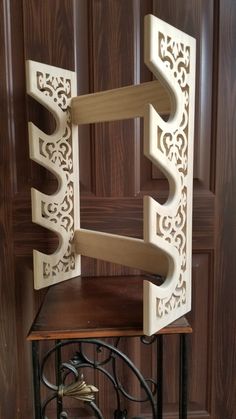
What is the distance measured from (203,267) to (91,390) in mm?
421

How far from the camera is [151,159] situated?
67 centimetres

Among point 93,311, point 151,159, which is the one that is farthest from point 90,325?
point 151,159

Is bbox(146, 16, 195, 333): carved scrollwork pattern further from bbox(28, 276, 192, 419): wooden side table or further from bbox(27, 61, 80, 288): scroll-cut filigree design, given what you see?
bbox(27, 61, 80, 288): scroll-cut filigree design

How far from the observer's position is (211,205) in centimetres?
100

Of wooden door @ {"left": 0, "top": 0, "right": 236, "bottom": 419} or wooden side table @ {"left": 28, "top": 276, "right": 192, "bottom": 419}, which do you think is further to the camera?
wooden door @ {"left": 0, "top": 0, "right": 236, "bottom": 419}

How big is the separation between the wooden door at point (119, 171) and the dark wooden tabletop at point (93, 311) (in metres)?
0.11

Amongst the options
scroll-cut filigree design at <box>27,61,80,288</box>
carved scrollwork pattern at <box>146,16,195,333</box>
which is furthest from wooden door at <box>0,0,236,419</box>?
carved scrollwork pattern at <box>146,16,195,333</box>

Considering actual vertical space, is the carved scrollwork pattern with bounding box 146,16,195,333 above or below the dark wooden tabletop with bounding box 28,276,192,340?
above

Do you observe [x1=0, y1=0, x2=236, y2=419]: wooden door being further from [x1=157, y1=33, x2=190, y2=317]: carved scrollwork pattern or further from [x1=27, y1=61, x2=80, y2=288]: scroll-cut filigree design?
[x1=157, y1=33, x2=190, y2=317]: carved scrollwork pattern

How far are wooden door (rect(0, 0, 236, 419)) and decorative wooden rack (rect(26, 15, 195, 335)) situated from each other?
0.07 meters

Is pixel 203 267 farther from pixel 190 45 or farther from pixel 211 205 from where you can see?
pixel 190 45

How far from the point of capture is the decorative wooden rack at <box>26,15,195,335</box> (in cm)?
67

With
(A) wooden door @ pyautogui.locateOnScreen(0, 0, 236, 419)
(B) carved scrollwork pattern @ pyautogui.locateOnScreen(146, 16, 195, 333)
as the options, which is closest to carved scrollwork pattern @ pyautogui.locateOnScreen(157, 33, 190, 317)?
(B) carved scrollwork pattern @ pyautogui.locateOnScreen(146, 16, 195, 333)

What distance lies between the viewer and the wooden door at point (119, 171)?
944 mm
